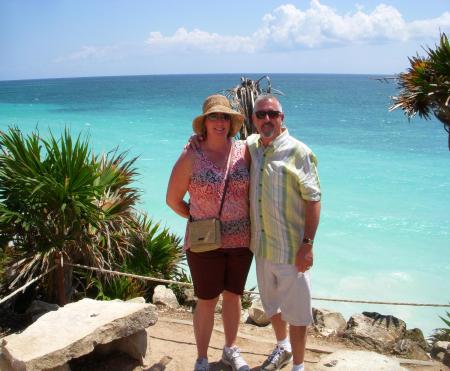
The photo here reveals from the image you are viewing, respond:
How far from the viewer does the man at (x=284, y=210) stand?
10.6 ft

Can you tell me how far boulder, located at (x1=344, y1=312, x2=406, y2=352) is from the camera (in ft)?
15.7

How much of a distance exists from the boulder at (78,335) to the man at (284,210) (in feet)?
3.57

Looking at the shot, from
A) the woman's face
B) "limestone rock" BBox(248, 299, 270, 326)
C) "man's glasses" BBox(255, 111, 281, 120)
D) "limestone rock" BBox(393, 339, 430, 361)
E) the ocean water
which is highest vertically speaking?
"man's glasses" BBox(255, 111, 281, 120)

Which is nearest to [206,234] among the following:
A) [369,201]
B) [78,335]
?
[78,335]

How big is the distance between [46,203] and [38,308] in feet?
3.25

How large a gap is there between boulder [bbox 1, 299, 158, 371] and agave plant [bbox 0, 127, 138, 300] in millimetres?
1049

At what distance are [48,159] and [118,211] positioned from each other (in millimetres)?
937

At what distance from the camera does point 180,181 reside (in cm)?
342

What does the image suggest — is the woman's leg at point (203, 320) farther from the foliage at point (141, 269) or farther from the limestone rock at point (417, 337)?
the limestone rock at point (417, 337)

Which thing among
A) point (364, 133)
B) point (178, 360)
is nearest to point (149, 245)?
point (178, 360)

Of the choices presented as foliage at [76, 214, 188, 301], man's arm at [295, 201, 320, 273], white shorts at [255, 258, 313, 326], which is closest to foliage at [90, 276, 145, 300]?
foliage at [76, 214, 188, 301]

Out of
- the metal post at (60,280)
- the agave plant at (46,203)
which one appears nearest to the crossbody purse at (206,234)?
the agave plant at (46,203)

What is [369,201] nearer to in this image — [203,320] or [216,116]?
[203,320]

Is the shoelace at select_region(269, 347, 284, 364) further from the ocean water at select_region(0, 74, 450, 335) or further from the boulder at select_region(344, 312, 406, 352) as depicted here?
the ocean water at select_region(0, 74, 450, 335)
